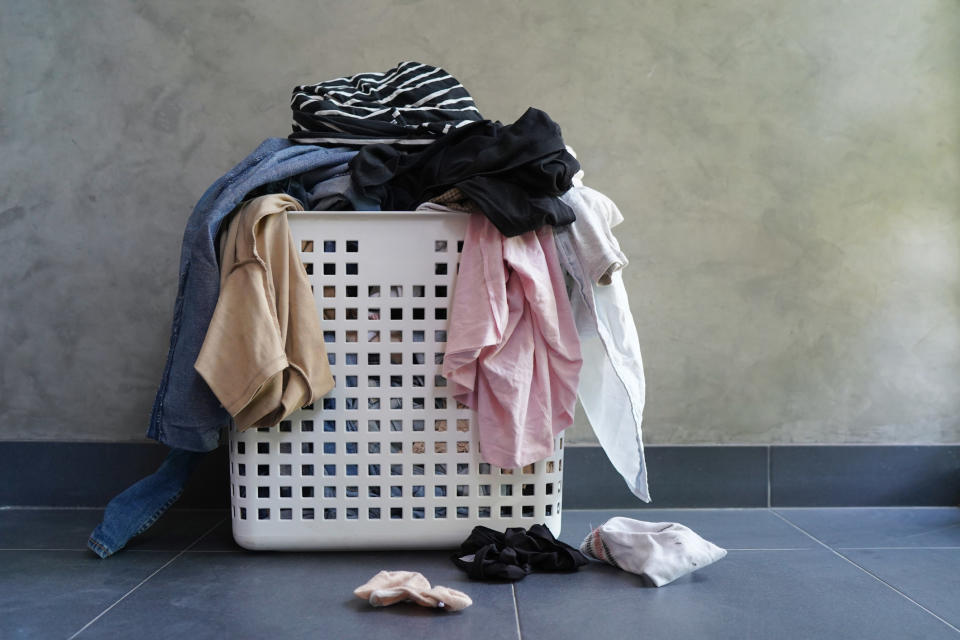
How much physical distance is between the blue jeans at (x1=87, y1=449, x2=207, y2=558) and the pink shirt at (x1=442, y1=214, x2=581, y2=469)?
1.70 ft

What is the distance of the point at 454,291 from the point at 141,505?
640 millimetres

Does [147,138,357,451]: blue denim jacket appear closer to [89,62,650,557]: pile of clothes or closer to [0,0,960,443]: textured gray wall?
[89,62,650,557]: pile of clothes

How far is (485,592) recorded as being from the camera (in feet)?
3.64

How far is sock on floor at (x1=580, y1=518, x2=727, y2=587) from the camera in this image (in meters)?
1.15

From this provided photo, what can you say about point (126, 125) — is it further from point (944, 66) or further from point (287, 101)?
point (944, 66)

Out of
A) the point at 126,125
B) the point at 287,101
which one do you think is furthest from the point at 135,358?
the point at 287,101

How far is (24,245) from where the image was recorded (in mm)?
1584

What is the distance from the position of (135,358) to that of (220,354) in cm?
53

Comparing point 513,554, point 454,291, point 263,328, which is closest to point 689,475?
point 513,554

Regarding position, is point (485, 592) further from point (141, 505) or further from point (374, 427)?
point (141, 505)

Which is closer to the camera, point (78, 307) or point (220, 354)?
point (220, 354)

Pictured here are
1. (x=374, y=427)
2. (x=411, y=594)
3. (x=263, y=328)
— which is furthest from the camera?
(x=374, y=427)

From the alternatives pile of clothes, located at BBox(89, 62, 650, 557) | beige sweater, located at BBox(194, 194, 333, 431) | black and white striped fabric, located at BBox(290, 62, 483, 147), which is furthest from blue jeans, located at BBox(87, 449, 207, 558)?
black and white striped fabric, located at BBox(290, 62, 483, 147)

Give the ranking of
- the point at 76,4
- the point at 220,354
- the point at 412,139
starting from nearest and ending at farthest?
the point at 220,354 < the point at 412,139 < the point at 76,4
